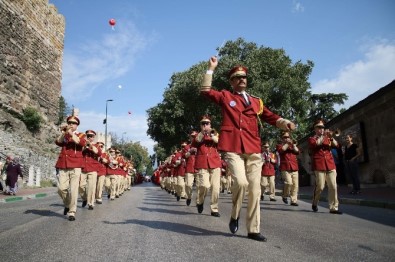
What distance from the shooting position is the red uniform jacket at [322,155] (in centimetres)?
898

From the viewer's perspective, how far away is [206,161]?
30.2ft

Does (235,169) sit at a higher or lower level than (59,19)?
lower

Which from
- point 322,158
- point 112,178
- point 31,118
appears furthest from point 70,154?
point 31,118

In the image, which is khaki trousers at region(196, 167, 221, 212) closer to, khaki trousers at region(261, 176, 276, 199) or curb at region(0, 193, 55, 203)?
khaki trousers at region(261, 176, 276, 199)

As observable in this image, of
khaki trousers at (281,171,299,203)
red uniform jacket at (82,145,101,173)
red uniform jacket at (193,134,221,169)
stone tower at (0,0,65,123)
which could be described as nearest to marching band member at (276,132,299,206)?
khaki trousers at (281,171,299,203)

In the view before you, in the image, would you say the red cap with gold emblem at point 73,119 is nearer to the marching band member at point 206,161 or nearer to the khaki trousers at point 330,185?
the marching band member at point 206,161

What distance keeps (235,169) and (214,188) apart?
3487 mm

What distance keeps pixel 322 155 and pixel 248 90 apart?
24.5 m

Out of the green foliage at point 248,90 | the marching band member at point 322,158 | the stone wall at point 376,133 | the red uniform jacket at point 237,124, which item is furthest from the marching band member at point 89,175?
the green foliage at point 248,90

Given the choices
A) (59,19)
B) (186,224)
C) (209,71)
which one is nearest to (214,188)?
(186,224)

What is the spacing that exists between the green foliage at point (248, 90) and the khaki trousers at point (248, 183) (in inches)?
1098

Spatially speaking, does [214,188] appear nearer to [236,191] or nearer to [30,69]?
[236,191]

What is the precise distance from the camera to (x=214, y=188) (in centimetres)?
867

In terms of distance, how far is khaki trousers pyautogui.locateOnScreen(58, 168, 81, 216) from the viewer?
313 inches
